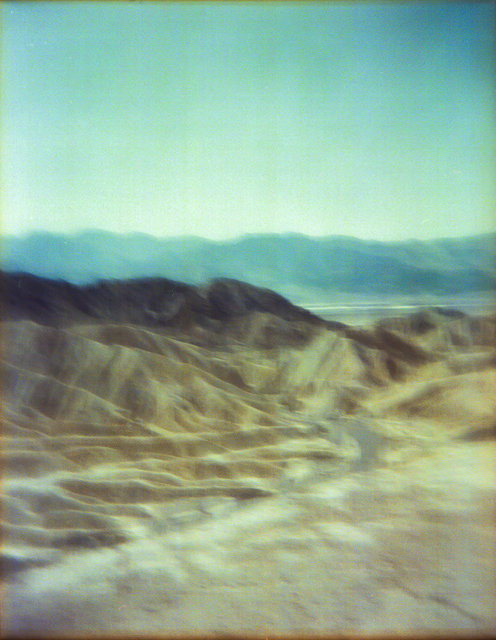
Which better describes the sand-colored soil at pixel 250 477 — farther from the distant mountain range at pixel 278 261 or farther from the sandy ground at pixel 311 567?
the distant mountain range at pixel 278 261

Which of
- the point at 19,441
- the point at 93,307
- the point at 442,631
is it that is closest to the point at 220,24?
the point at 93,307

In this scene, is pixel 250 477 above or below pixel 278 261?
below

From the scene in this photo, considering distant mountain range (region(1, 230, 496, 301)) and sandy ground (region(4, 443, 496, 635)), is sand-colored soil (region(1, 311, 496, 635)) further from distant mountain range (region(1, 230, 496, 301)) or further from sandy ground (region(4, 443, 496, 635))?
distant mountain range (region(1, 230, 496, 301))

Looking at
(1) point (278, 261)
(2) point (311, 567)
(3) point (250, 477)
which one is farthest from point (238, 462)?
(1) point (278, 261)

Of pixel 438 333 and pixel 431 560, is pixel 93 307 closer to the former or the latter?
pixel 438 333

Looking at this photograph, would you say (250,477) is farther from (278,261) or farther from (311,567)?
(278,261)

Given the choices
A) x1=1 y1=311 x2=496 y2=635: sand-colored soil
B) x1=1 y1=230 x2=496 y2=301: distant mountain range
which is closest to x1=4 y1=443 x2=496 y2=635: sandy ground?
x1=1 y1=311 x2=496 y2=635: sand-colored soil

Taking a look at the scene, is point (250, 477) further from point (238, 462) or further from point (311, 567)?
point (311, 567)

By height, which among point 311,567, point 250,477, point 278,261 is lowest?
point 311,567

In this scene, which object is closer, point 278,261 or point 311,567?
point 311,567
